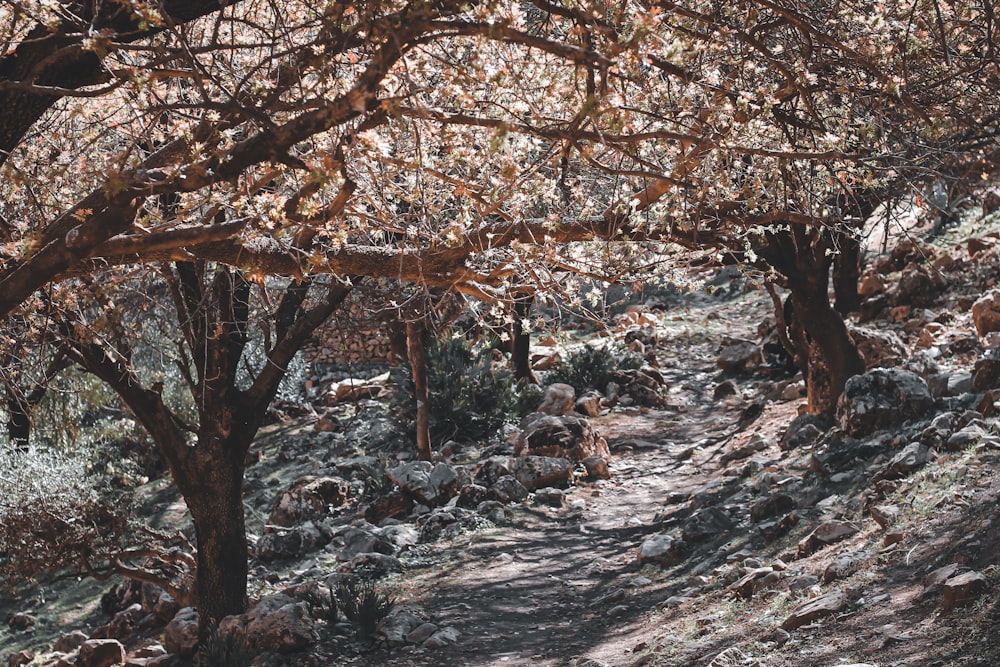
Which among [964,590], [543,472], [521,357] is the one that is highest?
[521,357]

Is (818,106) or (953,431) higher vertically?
(818,106)

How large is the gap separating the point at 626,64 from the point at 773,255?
6.66m

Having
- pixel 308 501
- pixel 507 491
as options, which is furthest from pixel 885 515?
pixel 308 501

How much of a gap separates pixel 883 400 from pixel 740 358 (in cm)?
722

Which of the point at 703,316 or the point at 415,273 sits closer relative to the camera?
the point at 415,273

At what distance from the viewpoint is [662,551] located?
27.1ft

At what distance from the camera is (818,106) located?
6102 mm

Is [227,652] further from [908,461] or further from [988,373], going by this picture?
[988,373]

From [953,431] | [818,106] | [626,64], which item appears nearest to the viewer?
[626,64]

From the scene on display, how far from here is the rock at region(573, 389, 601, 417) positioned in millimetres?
14770

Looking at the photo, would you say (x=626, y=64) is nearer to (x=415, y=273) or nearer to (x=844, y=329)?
(x=415, y=273)

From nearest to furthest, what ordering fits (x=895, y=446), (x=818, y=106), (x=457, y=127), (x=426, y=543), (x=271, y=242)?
(x=271, y=242) → (x=457, y=127) → (x=818, y=106) → (x=895, y=446) → (x=426, y=543)

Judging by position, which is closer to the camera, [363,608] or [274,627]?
[274,627]

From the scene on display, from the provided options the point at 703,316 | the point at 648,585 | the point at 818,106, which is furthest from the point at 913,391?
the point at 703,316
